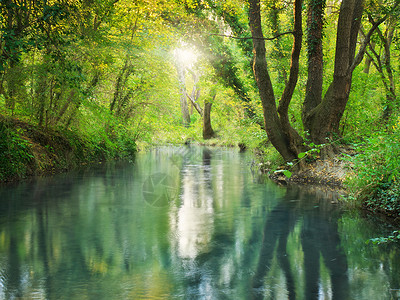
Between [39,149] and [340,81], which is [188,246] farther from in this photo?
[39,149]

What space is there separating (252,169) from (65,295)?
14.1m

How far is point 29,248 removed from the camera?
6570mm

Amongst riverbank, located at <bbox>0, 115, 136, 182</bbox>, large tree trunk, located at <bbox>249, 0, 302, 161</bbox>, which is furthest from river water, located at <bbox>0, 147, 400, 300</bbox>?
large tree trunk, located at <bbox>249, 0, 302, 161</bbox>

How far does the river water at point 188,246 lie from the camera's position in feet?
16.5

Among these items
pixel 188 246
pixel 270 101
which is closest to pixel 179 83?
pixel 270 101

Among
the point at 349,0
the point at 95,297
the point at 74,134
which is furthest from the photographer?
the point at 74,134

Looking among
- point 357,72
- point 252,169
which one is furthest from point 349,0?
point 252,169

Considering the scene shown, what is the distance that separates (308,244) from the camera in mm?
6938

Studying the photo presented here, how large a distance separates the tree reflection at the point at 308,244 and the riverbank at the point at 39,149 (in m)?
7.91

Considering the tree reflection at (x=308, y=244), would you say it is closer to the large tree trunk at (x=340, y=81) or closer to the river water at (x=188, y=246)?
the river water at (x=188, y=246)

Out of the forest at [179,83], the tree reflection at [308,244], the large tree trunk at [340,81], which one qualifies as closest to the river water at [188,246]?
the tree reflection at [308,244]

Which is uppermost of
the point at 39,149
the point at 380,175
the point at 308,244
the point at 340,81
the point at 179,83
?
the point at 179,83

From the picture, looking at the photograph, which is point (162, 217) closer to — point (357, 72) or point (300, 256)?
point (300, 256)

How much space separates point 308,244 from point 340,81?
23.7 ft
